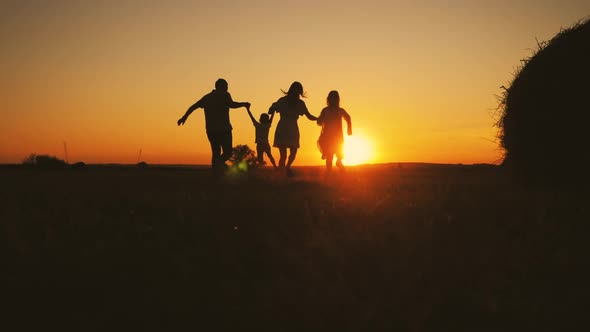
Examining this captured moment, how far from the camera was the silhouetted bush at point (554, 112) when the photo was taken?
6312 millimetres

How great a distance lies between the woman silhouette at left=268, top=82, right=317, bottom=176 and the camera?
36.8 feet

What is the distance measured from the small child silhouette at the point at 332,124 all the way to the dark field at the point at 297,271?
641cm

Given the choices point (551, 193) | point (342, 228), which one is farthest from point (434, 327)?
point (551, 193)

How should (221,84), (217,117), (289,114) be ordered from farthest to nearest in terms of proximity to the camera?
1. (289,114)
2. (221,84)
3. (217,117)

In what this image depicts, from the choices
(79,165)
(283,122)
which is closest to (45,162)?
(79,165)

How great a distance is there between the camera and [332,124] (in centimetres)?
1095

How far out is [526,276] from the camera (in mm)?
2809

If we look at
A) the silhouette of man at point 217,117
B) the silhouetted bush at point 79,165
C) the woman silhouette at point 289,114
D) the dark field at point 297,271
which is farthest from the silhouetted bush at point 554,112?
the silhouetted bush at point 79,165

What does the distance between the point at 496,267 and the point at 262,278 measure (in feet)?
4.59

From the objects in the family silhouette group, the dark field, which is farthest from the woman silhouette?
the dark field

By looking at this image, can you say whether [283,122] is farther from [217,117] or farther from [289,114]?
[217,117]

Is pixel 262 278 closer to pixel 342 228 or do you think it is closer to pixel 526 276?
pixel 342 228

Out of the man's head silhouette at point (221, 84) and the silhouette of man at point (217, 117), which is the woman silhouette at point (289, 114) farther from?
the man's head silhouette at point (221, 84)

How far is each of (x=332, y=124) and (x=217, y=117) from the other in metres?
2.61
